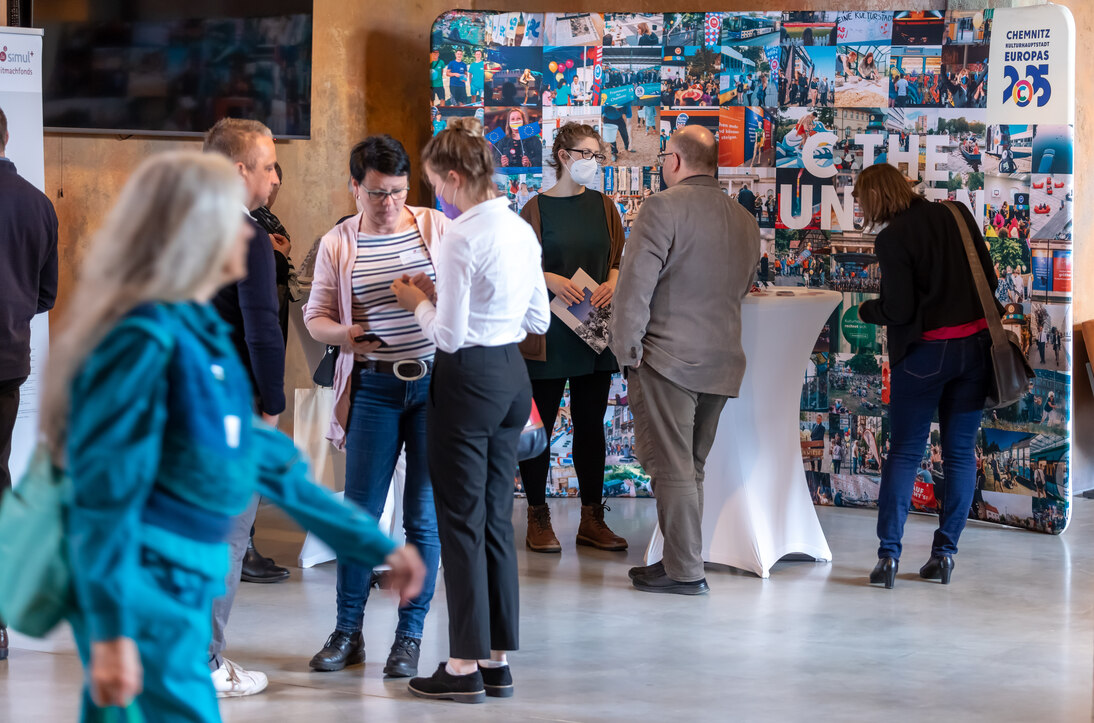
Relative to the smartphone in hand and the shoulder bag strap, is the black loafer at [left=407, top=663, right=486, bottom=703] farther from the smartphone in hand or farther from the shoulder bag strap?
the shoulder bag strap

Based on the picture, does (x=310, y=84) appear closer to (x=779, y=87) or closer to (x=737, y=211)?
(x=779, y=87)

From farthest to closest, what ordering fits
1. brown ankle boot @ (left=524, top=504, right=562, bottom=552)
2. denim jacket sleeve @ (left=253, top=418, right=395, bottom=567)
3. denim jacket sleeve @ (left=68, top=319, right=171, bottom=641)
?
1. brown ankle boot @ (left=524, top=504, right=562, bottom=552)
2. denim jacket sleeve @ (left=253, top=418, right=395, bottom=567)
3. denim jacket sleeve @ (left=68, top=319, right=171, bottom=641)

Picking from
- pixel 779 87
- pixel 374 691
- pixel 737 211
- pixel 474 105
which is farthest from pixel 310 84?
pixel 374 691

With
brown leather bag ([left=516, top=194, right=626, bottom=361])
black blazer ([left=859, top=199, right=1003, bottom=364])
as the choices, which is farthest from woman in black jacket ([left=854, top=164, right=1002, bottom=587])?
brown leather bag ([left=516, top=194, right=626, bottom=361])

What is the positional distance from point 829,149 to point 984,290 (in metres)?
1.69

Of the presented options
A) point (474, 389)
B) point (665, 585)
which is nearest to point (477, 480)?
point (474, 389)

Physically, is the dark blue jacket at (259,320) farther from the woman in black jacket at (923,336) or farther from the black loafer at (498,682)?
the woman in black jacket at (923,336)

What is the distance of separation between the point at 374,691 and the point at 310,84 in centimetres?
373

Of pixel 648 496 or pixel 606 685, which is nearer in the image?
pixel 606 685

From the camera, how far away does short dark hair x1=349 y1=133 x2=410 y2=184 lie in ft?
11.2

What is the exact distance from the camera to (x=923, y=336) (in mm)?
4426

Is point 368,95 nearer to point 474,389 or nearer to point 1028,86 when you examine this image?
point 1028,86

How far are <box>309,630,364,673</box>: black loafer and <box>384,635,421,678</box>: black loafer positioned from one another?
0.41 ft

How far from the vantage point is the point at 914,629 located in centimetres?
403
